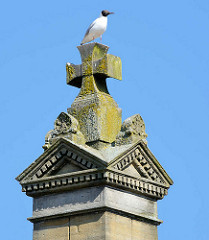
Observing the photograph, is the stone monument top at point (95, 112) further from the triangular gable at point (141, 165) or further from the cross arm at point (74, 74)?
the triangular gable at point (141, 165)

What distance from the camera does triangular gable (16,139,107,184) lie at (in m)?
20.6

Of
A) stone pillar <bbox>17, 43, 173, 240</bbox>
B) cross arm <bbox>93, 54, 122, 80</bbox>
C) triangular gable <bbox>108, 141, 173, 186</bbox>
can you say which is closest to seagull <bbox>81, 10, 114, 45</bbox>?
stone pillar <bbox>17, 43, 173, 240</bbox>

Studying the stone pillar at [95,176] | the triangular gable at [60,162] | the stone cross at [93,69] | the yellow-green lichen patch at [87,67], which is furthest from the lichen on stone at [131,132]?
the yellow-green lichen patch at [87,67]

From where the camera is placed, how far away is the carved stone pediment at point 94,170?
803 inches

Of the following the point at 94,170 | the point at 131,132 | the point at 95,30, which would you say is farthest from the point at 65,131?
the point at 95,30

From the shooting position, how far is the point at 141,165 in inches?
845

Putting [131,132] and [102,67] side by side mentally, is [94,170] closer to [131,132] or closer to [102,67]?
[131,132]

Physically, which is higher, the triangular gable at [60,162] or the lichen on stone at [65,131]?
the lichen on stone at [65,131]

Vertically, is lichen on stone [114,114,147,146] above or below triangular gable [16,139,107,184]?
above

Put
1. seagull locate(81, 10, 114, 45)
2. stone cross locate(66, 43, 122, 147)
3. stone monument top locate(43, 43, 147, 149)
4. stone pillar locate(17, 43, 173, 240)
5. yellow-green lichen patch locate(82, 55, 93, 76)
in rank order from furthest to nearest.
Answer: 1. seagull locate(81, 10, 114, 45)
2. yellow-green lichen patch locate(82, 55, 93, 76)
3. stone cross locate(66, 43, 122, 147)
4. stone monument top locate(43, 43, 147, 149)
5. stone pillar locate(17, 43, 173, 240)

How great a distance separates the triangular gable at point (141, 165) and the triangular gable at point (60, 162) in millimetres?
741

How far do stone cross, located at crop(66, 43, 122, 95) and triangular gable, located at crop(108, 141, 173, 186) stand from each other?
1937 millimetres

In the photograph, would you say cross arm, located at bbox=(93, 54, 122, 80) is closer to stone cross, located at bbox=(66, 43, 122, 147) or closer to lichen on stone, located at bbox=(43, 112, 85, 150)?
stone cross, located at bbox=(66, 43, 122, 147)

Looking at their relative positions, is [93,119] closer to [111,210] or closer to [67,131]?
[67,131]
